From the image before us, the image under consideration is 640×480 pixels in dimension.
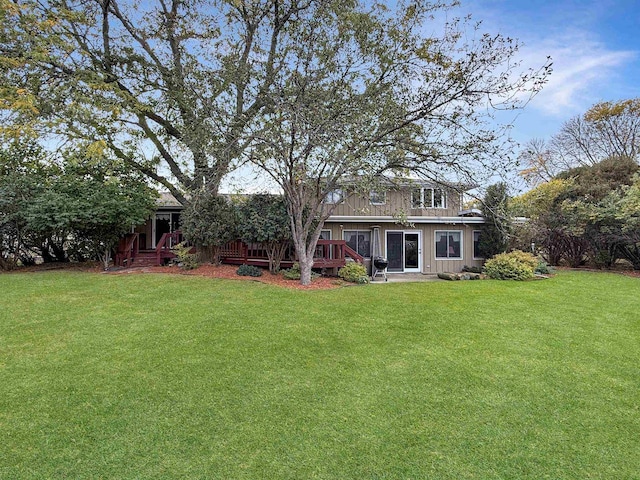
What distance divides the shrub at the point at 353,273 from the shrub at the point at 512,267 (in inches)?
195

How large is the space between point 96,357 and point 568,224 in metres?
17.4

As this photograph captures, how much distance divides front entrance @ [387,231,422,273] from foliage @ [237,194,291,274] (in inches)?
199

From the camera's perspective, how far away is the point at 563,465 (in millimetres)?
2775

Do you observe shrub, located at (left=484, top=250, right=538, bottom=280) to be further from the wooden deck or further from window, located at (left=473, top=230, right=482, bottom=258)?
the wooden deck

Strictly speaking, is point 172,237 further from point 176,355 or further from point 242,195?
point 176,355

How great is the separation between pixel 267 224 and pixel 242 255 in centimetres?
222

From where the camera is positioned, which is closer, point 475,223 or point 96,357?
point 96,357

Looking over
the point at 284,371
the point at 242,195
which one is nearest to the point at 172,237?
the point at 242,195

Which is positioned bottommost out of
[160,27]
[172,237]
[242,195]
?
[172,237]

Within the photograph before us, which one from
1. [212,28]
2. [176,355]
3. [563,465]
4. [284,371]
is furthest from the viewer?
[212,28]

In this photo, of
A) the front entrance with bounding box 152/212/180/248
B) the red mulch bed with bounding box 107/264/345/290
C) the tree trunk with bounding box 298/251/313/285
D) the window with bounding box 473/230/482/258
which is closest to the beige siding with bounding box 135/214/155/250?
the front entrance with bounding box 152/212/180/248

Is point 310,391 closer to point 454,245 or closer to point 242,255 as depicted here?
point 242,255

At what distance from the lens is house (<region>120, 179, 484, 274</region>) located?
1427cm

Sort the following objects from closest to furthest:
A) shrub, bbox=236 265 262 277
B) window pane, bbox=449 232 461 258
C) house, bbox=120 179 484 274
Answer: shrub, bbox=236 265 262 277 < house, bbox=120 179 484 274 < window pane, bbox=449 232 461 258
